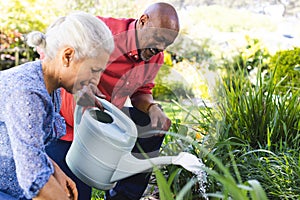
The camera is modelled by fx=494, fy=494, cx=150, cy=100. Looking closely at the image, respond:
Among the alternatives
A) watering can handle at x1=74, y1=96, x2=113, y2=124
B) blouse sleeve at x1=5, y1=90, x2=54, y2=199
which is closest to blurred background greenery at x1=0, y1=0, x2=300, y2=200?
watering can handle at x1=74, y1=96, x2=113, y2=124

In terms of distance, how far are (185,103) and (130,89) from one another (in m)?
0.30

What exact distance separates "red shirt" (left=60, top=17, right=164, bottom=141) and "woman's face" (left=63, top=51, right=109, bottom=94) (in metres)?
0.27

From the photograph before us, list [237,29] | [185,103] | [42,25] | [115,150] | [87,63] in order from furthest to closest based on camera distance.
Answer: [237,29]
[42,25]
[185,103]
[115,150]
[87,63]

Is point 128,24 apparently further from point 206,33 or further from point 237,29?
point 237,29

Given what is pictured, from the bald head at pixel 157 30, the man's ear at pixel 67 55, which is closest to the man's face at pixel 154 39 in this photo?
the bald head at pixel 157 30

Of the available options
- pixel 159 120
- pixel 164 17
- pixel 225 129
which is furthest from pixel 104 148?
pixel 225 129

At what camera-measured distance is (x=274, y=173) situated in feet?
7.06

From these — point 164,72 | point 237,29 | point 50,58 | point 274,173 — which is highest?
point 50,58

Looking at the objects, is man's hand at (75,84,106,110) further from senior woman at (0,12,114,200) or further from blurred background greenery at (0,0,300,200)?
blurred background greenery at (0,0,300,200)

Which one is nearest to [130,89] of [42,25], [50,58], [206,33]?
[50,58]

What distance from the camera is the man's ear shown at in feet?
5.09

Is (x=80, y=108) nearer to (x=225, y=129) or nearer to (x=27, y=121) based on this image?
(x=27, y=121)

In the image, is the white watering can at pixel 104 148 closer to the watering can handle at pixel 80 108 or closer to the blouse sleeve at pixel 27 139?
the watering can handle at pixel 80 108

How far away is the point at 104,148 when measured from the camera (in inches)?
71.8
